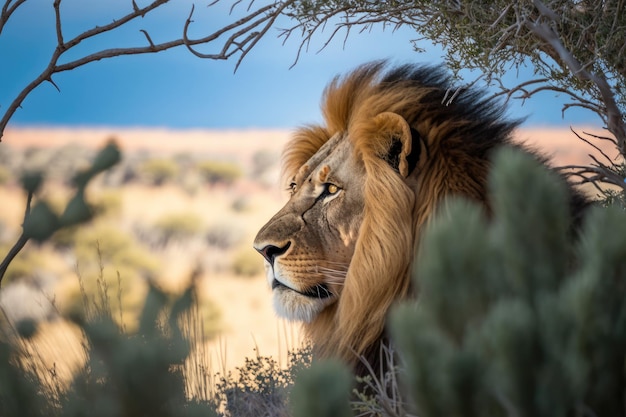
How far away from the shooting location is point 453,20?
13.3 ft

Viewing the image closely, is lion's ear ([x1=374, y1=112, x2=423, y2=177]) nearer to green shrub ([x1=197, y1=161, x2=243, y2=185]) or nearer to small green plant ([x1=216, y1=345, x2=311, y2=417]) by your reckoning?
small green plant ([x1=216, y1=345, x2=311, y2=417])

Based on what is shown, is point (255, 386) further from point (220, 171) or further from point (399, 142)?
point (220, 171)

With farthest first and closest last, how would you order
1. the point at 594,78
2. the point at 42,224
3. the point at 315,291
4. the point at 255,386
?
the point at 255,386
the point at 594,78
the point at 315,291
the point at 42,224

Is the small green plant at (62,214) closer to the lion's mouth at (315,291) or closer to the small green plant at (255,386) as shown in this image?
the lion's mouth at (315,291)

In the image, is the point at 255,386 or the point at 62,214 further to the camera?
the point at 255,386

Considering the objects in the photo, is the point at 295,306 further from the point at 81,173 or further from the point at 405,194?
the point at 81,173

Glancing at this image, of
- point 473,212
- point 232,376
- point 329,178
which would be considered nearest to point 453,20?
point 329,178

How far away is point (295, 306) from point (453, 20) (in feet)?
5.23

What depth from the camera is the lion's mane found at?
311 centimetres

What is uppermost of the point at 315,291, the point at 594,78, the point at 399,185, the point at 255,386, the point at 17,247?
the point at 594,78

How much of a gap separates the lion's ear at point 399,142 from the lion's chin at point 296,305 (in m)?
0.54

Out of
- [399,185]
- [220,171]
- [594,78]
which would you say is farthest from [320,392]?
[220,171]

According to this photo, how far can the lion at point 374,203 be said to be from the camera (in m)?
3.12

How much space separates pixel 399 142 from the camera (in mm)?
3174
